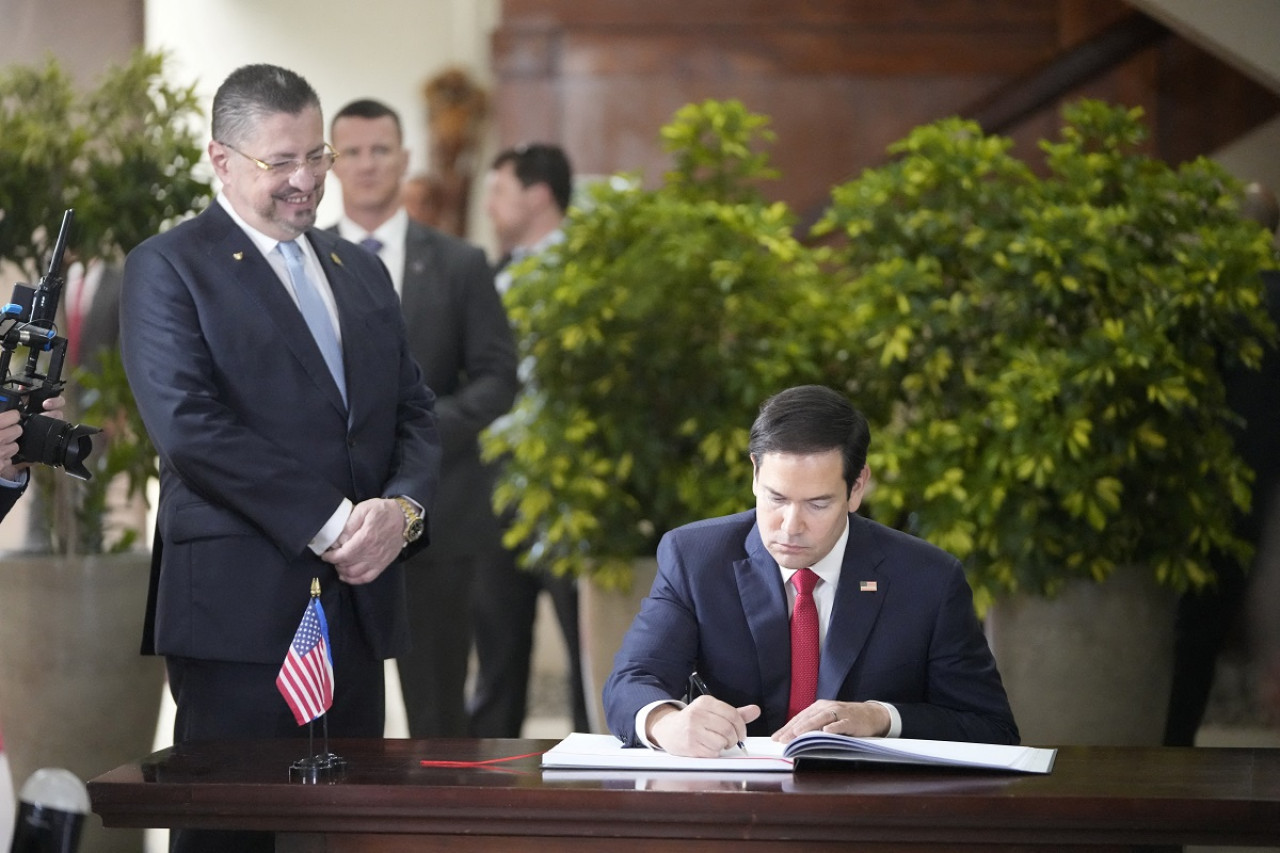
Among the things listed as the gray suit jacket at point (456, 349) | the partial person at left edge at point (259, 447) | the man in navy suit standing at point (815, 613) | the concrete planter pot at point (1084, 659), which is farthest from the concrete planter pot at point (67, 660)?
the concrete planter pot at point (1084, 659)

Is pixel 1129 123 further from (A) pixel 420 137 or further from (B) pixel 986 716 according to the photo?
(A) pixel 420 137

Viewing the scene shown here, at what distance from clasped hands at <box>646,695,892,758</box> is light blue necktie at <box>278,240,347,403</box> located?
1.04m

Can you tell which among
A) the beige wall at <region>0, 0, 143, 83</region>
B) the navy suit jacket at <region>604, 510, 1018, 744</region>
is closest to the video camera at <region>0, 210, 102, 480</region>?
the navy suit jacket at <region>604, 510, 1018, 744</region>

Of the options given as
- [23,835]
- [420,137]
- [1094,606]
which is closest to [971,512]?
[1094,606]

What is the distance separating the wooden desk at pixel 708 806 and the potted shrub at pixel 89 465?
1802 mm

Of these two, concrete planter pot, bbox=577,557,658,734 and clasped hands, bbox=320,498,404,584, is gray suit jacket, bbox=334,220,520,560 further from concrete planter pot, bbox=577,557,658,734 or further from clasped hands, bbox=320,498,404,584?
clasped hands, bbox=320,498,404,584

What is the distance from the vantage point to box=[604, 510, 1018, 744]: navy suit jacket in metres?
2.54

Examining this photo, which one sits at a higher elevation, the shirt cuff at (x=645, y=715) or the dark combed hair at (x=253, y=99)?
the dark combed hair at (x=253, y=99)

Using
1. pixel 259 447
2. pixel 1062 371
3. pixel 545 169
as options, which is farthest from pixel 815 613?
→ pixel 545 169

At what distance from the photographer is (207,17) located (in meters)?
6.29

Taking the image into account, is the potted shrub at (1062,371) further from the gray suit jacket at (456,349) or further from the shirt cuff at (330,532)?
the shirt cuff at (330,532)

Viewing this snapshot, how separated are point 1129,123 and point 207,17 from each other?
370cm

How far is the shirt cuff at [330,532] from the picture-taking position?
289 cm

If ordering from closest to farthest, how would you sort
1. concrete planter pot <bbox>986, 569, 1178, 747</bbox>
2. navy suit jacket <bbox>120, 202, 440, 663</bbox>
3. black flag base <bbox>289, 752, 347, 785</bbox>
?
black flag base <bbox>289, 752, 347, 785</bbox> < navy suit jacket <bbox>120, 202, 440, 663</bbox> < concrete planter pot <bbox>986, 569, 1178, 747</bbox>
